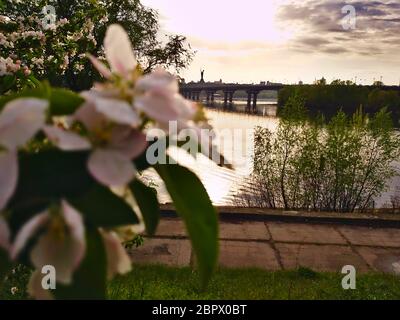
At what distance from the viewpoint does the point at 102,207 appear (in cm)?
48

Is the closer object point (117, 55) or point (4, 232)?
point (4, 232)

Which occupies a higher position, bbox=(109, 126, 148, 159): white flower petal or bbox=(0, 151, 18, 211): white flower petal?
bbox=(109, 126, 148, 159): white flower petal

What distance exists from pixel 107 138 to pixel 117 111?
5 cm

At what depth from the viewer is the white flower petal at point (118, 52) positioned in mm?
575

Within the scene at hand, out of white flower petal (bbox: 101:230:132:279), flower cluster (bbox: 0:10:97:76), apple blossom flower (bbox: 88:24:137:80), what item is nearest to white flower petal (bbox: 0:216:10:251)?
white flower petal (bbox: 101:230:132:279)

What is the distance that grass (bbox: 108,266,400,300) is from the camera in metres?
3.96

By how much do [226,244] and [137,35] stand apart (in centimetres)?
1700

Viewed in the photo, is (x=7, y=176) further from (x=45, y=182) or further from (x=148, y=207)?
(x=148, y=207)

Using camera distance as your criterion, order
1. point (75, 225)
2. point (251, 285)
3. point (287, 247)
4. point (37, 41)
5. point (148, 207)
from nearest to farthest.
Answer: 1. point (75, 225)
2. point (148, 207)
3. point (251, 285)
4. point (37, 41)
5. point (287, 247)

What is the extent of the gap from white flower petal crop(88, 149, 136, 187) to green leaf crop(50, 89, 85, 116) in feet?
0.29

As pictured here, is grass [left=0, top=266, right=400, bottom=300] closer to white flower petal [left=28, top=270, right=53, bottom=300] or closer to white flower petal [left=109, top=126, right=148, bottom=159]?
white flower petal [left=28, top=270, right=53, bottom=300]

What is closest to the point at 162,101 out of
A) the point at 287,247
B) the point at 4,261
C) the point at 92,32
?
the point at 4,261

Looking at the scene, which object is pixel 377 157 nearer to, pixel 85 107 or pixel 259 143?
pixel 259 143
